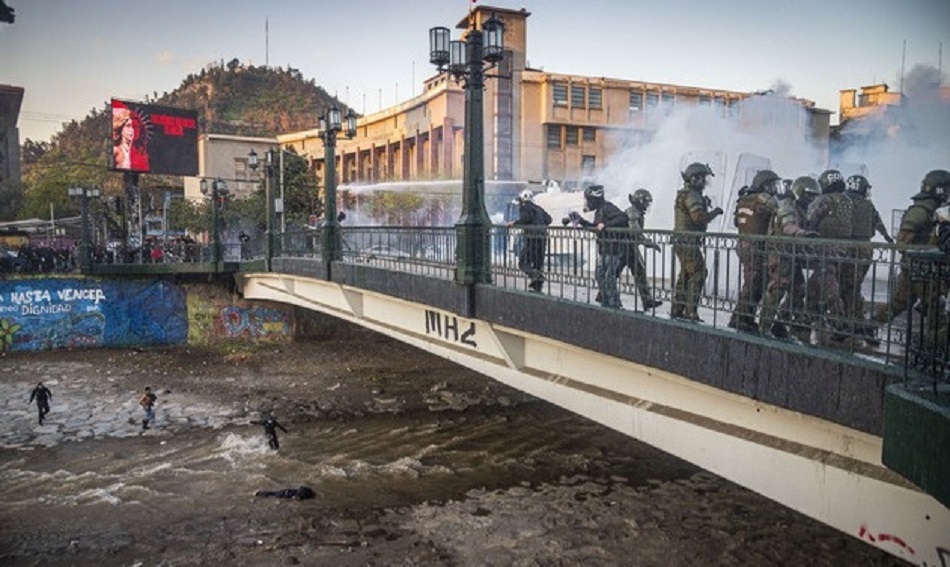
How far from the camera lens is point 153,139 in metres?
47.0

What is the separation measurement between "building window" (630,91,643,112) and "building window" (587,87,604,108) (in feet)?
7.46

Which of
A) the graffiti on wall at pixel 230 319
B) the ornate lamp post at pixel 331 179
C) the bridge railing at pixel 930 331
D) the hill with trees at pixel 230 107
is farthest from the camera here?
the hill with trees at pixel 230 107

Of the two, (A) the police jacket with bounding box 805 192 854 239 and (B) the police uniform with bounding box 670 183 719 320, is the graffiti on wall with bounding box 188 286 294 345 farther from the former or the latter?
→ (A) the police jacket with bounding box 805 192 854 239

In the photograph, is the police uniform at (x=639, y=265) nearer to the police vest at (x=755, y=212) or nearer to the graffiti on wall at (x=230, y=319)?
the police vest at (x=755, y=212)

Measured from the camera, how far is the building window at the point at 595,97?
42719mm

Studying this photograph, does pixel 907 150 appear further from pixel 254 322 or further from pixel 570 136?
pixel 254 322

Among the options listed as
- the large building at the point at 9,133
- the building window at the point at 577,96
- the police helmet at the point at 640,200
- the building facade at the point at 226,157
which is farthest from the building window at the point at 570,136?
the large building at the point at 9,133

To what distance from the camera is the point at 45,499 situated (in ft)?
44.8

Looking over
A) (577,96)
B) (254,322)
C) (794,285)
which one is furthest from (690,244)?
(577,96)

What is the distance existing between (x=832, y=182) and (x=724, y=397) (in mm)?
2827

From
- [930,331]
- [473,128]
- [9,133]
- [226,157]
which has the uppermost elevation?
[9,133]

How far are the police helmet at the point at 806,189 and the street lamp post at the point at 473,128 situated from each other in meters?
4.09

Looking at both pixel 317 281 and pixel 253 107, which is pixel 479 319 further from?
pixel 253 107

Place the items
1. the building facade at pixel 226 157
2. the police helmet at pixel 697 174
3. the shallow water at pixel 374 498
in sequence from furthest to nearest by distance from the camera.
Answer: the building facade at pixel 226 157 → the shallow water at pixel 374 498 → the police helmet at pixel 697 174
